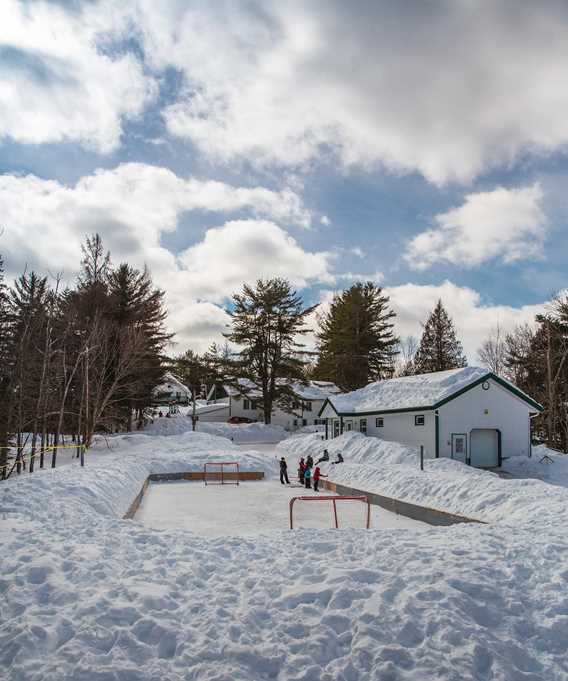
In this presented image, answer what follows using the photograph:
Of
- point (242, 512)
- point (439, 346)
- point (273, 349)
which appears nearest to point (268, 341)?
point (273, 349)

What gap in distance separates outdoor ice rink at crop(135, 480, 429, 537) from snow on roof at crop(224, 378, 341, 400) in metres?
35.6

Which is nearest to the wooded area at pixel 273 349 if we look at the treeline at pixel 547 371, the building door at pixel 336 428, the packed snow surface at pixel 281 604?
the treeline at pixel 547 371

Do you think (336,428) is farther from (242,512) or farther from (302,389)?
(302,389)

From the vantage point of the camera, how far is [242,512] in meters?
15.5

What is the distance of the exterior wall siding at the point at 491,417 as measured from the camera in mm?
26672

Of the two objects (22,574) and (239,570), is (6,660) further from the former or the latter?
(239,570)

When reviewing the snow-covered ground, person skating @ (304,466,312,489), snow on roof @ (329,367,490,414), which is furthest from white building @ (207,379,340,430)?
person skating @ (304,466,312,489)

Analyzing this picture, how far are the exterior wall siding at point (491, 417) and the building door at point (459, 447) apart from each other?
20 centimetres

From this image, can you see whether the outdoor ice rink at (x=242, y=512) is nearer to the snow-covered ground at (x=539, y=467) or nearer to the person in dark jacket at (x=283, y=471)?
the person in dark jacket at (x=283, y=471)

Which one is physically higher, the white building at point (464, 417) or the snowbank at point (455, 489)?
the white building at point (464, 417)

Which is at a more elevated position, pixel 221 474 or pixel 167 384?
pixel 167 384

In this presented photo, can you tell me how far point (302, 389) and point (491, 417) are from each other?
3194 centimetres

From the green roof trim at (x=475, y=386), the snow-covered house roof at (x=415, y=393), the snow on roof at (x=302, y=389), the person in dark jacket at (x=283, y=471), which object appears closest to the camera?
the person in dark jacket at (x=283, y=471)

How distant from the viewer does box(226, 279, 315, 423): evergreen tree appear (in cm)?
5562
